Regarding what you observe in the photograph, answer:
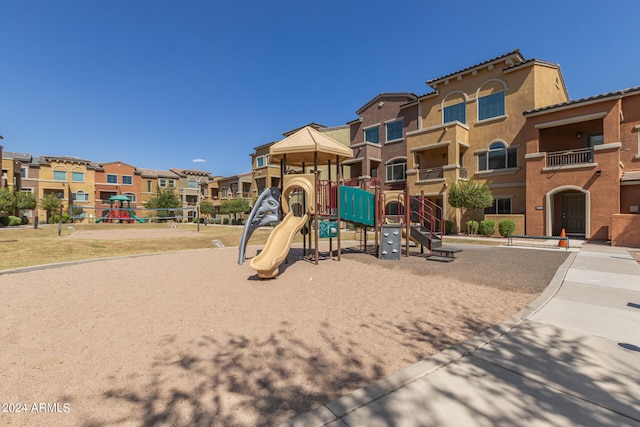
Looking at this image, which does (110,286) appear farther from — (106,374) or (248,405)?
(248,405)

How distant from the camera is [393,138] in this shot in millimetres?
29172

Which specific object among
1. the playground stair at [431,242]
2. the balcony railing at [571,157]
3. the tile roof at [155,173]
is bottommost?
the playground stair at [431,242]

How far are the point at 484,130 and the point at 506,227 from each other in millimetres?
8744

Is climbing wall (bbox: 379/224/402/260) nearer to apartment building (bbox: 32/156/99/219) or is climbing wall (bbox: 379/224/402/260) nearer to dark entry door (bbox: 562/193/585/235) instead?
dark entry door (bbox: 562/193/585/235)

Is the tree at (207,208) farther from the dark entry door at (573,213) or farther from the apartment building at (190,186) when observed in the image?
the dark entry door at (573,213)

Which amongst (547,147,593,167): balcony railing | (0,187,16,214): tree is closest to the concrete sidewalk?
(547,147,593,167): balcony railing

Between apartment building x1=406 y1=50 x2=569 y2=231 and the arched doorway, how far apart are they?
194cm

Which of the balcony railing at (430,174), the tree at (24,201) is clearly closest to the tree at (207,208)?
the tree at (24,201)

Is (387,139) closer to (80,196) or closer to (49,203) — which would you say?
(49,203)

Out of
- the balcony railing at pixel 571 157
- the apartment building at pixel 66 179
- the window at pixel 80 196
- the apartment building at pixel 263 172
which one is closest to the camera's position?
the balcony railing at pixel 571 157

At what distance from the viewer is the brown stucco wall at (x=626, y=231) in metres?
14.5

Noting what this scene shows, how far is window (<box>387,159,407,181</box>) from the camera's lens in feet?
91.2

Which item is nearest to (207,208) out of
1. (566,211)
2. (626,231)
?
(566,211)

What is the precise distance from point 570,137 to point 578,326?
22.1 m
